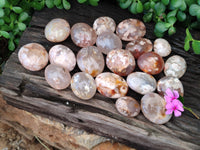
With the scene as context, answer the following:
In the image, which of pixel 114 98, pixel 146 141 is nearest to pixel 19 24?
pixel 114 98

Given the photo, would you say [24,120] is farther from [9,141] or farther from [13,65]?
[13,65]

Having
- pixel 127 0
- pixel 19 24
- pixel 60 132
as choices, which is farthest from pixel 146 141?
pixel 19 24

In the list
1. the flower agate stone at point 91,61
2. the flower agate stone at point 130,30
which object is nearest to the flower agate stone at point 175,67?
the flower agate stone at point 130,30

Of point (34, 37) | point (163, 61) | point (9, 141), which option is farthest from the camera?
point (9, 141)

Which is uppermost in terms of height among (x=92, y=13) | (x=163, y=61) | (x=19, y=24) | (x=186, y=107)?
(x=92, y=13)

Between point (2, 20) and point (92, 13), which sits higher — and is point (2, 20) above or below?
below

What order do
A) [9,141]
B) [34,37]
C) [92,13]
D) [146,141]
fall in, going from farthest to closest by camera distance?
1. [9,141]
2. [92,13]
3. [34,37]
4. [146,141]

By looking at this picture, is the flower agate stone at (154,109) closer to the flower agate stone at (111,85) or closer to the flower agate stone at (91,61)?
the flower agate stone at (111,85)

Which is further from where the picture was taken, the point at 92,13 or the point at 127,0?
the point at 92,13
